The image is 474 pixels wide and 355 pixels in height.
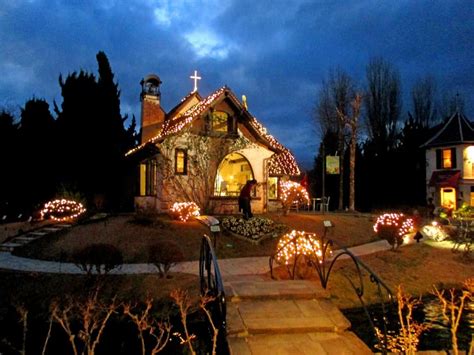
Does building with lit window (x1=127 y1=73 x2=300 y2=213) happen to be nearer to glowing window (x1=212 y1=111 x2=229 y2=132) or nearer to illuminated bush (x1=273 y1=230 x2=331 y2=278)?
glowing window (x1=212 y1=111 x2=229 y2=132)

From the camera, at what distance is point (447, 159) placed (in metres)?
34.4

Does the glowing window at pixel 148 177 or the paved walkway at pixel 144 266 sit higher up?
the glowing window at pixel 148 177

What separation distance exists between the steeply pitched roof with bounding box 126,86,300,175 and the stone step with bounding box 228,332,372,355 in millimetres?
15005

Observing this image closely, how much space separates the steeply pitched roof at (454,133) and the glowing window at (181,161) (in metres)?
24.1

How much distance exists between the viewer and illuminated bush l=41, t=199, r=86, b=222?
18250mm

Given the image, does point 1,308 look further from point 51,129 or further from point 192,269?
point 51,129

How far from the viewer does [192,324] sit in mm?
7590

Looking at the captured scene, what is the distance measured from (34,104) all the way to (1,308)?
62.2 feet

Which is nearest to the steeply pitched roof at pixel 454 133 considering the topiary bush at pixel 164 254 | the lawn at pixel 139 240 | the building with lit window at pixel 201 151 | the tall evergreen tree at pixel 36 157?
the building with lit window at pixel 201 151

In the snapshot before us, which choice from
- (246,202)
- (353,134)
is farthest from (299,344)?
(353,134)

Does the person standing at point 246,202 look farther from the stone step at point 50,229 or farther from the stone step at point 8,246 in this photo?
the stone step at point 8,246

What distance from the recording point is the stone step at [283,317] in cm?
574

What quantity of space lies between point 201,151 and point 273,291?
13.9 metres

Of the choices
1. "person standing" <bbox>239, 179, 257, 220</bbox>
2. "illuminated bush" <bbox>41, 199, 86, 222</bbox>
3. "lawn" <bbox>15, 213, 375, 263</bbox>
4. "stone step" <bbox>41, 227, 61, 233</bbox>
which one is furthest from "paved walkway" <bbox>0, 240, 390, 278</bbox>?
"illuminated bush" <bbox>41, 199, 86, 222</bbox>
